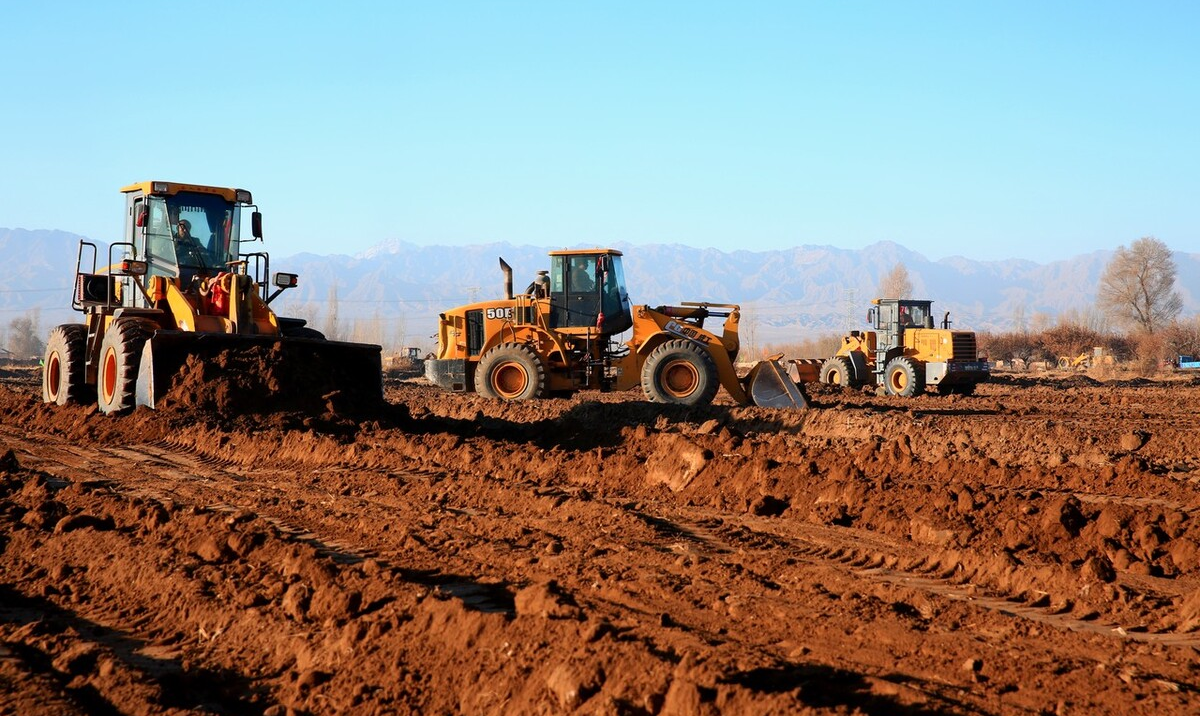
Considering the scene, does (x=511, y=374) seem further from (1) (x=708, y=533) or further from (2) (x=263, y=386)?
(1) (x=708, y=533)

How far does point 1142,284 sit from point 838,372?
69.4m

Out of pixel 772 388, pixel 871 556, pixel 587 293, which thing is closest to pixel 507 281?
pixel 587 293

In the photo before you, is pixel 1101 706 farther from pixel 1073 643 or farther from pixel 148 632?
pixel 148 632

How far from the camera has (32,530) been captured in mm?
7488

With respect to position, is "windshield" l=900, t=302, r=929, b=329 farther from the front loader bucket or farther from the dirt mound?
the dirt mound

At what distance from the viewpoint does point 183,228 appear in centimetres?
1505

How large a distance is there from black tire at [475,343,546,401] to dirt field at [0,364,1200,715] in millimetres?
6227

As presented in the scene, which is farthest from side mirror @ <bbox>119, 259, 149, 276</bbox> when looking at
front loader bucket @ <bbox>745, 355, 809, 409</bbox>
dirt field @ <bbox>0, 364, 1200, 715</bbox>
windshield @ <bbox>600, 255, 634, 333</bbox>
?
front loader bucket @ <bbox>745, 355, 809, 409</bbox>

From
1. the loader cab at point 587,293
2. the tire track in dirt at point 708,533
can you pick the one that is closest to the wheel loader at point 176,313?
the tire track in dirt at point 708,533

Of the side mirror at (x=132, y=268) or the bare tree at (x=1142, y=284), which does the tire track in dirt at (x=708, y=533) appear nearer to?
the side mirror at (x=132, y=268)

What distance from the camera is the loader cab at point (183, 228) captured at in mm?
14875

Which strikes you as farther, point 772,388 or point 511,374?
point 511,374

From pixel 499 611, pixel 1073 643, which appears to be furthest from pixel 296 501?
pixel 1073 643

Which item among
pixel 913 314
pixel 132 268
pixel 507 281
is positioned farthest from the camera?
pixel 913 314
